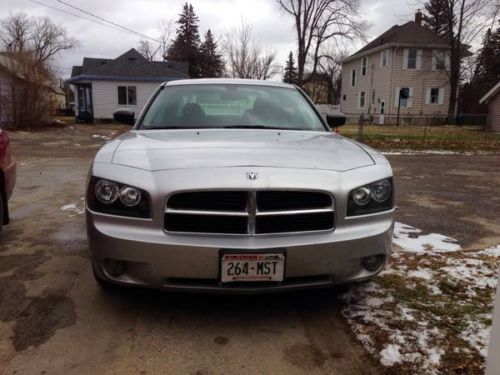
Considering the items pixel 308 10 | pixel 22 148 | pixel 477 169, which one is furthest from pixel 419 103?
pixel 22 148

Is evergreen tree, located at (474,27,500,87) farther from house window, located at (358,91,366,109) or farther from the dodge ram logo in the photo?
the dodge ram logo

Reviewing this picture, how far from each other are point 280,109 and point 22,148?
39.5ft

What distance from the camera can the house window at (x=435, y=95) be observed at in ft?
113

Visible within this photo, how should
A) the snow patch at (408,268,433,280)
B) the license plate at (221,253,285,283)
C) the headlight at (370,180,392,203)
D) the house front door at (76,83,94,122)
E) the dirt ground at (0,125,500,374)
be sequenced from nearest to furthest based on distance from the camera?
the dirt ground at (0,125,500,374)
the license plate at (221,253,285,283)
the headlight at (370,180,392,203)
the snow patch at (408,268,433,280)
the house front door at (76,83,94,122)

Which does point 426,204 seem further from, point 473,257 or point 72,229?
point 72,229

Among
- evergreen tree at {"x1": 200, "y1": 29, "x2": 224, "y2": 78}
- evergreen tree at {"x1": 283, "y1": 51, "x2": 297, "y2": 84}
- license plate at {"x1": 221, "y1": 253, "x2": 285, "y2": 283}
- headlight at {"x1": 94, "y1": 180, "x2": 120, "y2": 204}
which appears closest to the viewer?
license plate at {"x1": 221, "y1": 253, "x2": 285, "y2": 283}

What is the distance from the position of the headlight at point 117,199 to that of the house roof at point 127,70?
88.1 ft

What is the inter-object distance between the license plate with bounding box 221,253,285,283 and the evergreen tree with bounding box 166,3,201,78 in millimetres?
48660

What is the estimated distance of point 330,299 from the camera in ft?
10.4

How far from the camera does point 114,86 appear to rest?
28.3 m

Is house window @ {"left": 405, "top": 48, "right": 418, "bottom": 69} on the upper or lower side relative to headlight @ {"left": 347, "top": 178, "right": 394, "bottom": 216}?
upper

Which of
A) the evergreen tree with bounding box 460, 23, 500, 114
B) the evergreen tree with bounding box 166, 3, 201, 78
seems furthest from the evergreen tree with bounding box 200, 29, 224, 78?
the evergreen tree with bounding box 460, 23, 500, 114

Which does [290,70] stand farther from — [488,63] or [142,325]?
[142,325]

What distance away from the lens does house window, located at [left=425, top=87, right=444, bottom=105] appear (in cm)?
3434
